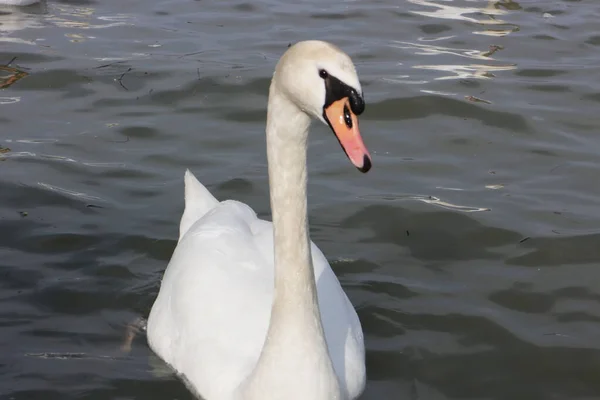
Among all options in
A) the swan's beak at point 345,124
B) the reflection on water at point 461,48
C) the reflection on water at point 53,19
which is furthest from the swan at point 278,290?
the reflection on water at point 53,19

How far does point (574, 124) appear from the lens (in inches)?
329

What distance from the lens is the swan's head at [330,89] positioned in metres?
3.31

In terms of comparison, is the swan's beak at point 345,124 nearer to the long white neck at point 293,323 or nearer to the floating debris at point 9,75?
the long white neck at point 293,323

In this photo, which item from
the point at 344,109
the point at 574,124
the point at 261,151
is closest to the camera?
the point at 344,109

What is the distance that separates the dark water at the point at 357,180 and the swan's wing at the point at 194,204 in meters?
0.36

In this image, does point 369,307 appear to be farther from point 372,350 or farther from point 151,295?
point 151,295

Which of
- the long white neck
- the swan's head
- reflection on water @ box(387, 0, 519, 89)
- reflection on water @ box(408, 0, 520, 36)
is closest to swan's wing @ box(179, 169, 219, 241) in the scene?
the long white neck

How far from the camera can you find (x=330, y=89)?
339 cm

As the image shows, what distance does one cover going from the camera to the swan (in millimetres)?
3482

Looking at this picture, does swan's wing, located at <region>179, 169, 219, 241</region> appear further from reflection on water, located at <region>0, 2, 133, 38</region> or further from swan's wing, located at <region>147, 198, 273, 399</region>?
reflection on water, located at <region>0, 2, 133, 38</region>

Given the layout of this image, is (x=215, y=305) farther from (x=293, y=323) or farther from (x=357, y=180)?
(x=357, y=180)

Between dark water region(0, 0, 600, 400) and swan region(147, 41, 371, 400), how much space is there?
32cm

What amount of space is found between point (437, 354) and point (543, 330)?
63cm

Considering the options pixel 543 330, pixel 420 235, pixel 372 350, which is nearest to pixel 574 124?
pixel 420 235
